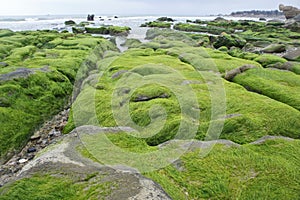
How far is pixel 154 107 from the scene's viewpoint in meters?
11.8

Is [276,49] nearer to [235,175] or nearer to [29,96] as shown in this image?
[29,96]

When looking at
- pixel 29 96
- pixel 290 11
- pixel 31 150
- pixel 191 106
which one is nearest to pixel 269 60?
pixel 191 106

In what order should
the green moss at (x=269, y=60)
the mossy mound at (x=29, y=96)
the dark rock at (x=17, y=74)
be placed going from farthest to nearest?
1. the green moss at (x=269, y=60)
2. the dark rock at (x=17, y=74)
3. the mossy mound at (x=29, y=96)

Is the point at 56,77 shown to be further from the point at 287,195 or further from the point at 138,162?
the point at 287,195

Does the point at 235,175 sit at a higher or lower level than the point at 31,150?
higher

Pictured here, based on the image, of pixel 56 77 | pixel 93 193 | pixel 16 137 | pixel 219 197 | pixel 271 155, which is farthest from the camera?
pixel 56 77

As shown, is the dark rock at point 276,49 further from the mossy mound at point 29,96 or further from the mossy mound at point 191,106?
the mossy mound at point 29,96

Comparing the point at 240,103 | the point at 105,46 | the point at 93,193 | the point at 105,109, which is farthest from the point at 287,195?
the point at 105,46

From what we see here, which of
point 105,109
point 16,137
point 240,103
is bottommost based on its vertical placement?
point 16,137

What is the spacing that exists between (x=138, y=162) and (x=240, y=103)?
22.5 ft

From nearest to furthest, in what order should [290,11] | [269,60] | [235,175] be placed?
[235,175], [269,60], [290,11]

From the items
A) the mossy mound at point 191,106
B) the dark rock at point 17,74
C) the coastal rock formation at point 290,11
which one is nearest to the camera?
the mossy mound at point 191,106

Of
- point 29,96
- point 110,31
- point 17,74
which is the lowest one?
point 29,96

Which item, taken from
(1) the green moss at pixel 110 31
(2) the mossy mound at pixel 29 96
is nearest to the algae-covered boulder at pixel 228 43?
(2) the mossy mound at pixel 29 96
